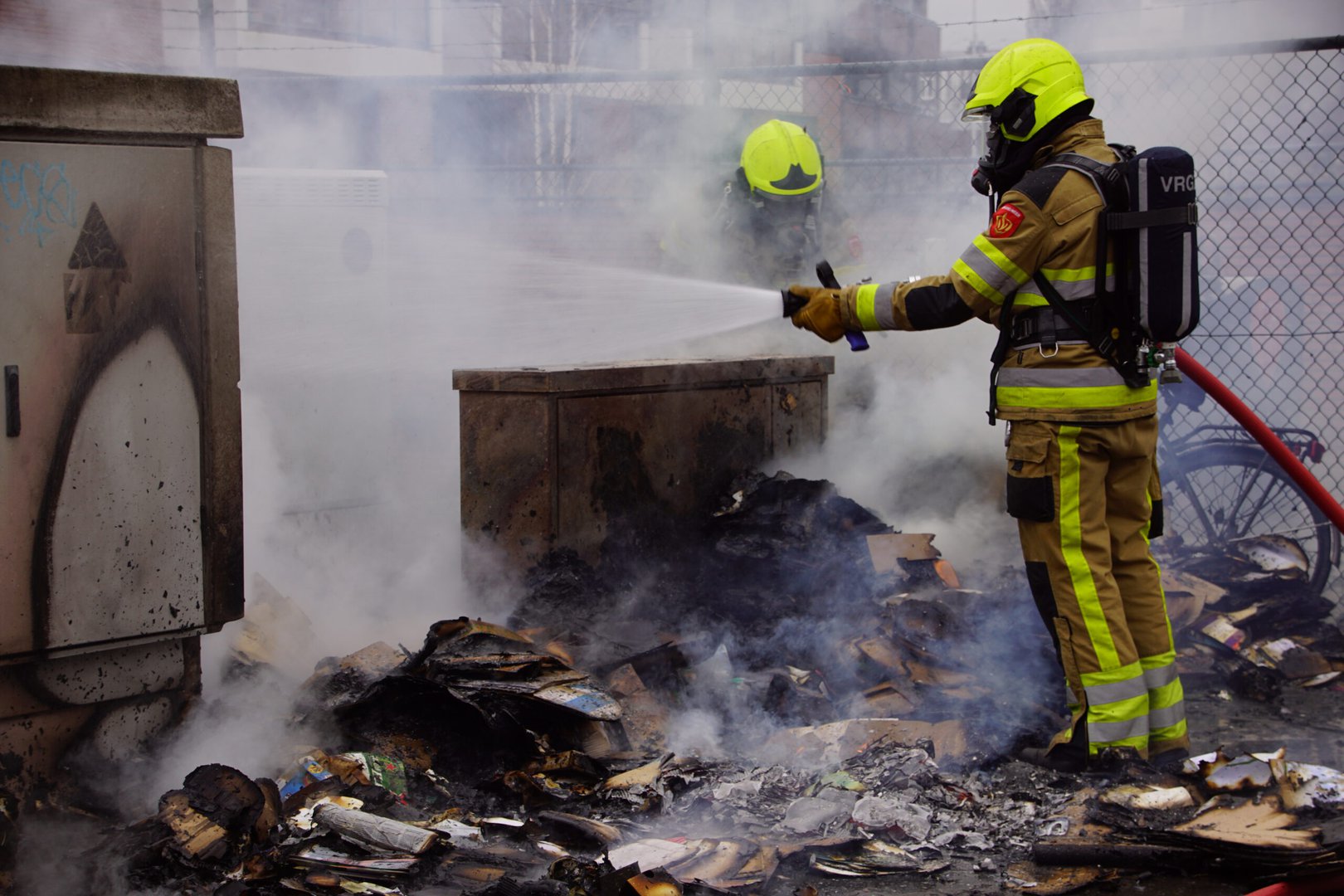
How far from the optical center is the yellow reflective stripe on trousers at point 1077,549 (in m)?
3.64

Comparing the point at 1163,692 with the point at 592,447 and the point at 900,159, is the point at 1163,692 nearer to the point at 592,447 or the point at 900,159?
the point at 592,447

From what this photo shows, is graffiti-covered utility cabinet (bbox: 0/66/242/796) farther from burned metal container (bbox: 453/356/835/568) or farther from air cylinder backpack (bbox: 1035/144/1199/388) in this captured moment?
air cylinder backpack (bbox: 1035/144/1199/388)

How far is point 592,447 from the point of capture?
4863 millimetres

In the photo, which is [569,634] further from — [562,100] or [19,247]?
[562,100]

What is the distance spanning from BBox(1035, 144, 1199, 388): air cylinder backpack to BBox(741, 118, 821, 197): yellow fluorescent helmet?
2.55 meters

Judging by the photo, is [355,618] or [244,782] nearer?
[244,782]

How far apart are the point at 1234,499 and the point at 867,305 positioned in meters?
3.20

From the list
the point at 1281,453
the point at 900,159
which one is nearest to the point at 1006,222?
the point at 1281,453

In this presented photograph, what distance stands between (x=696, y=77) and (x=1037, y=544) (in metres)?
3.89

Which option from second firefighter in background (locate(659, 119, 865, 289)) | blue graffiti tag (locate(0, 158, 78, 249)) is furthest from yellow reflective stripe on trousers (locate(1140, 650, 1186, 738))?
blue graffiti tag (locate(0, 158, 78, 249))

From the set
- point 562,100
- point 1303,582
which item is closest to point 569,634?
point 1303,582

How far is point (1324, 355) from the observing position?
28.8 feet

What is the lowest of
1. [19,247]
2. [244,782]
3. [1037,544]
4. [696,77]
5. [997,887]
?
[997,887]

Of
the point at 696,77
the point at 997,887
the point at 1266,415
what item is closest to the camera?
the point at 997,887
